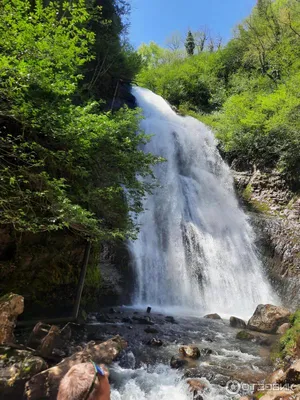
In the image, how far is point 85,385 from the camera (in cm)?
174

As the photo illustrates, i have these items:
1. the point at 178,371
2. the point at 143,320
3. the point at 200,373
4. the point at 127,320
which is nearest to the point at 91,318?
the point at 127,320

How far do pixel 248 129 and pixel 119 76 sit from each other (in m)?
9.58

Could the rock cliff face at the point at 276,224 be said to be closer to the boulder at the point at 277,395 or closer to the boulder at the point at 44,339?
the boulder at the point at 277,395

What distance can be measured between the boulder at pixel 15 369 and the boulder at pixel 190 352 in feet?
11.8

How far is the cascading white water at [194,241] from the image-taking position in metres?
13.2

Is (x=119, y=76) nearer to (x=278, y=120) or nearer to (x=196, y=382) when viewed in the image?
(x=278, y=120)

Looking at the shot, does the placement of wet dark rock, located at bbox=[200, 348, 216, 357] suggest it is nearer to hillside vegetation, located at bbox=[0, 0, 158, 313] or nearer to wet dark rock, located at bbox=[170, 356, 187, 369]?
wet dark rock, located at bbox=[170, 356, 187, 369]

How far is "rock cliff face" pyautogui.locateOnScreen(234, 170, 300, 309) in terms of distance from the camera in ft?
46.2

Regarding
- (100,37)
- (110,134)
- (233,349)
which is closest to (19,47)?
(110,134)

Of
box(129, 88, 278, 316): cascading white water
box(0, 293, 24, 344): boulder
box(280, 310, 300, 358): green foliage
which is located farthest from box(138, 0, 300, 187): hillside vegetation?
box(0, 293, 24, 344): boulder

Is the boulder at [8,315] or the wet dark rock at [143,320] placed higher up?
the boulder at [8,315]

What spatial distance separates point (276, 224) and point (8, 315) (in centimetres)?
1411

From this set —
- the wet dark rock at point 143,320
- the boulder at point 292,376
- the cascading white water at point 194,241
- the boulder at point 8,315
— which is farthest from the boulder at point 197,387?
the cascading white water at point 194,241

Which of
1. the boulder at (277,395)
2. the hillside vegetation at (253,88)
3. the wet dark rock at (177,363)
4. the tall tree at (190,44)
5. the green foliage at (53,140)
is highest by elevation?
the tall tree at (190,44)
